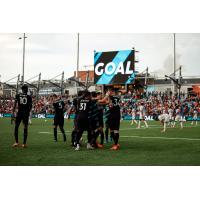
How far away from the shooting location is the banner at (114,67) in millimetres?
30016

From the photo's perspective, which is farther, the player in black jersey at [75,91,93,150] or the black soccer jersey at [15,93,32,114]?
the black soccer jersey at [15,93,32,114]

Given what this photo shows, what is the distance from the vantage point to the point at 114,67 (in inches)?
1204

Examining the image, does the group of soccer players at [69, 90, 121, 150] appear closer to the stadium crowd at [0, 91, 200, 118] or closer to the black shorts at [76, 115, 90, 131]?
the black shorts at [76, 115, 90, 131]

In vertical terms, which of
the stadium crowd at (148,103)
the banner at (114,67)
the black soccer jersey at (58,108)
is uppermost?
the banner at (114,67)

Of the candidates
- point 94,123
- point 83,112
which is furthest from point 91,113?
point 83,112

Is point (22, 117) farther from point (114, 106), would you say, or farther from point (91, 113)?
point (114, 106)

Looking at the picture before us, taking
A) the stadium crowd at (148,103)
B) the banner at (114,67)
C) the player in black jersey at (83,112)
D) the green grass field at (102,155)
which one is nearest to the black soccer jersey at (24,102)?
the green grass field at (102,155)

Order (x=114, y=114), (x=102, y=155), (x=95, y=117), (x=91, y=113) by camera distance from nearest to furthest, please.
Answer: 1. (x=102, y=155)
2. (x=114, y=114)
3. (x=91, y=113)
4. (x=95, y=117)

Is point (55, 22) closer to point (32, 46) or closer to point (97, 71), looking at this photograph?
point (32, 46)

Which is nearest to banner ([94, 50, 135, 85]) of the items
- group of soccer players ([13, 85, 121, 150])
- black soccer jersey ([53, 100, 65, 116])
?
black soccer jersey ([53, 100, 65, 116])

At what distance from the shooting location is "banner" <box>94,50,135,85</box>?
30.0m

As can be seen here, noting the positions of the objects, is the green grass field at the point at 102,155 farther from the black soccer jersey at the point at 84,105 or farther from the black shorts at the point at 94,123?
the black soccer jersey at the point at 84,105

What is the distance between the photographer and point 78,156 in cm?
967

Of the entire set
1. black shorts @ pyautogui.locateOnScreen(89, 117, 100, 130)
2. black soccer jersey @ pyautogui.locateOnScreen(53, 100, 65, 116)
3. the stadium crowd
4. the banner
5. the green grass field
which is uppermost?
the banner
